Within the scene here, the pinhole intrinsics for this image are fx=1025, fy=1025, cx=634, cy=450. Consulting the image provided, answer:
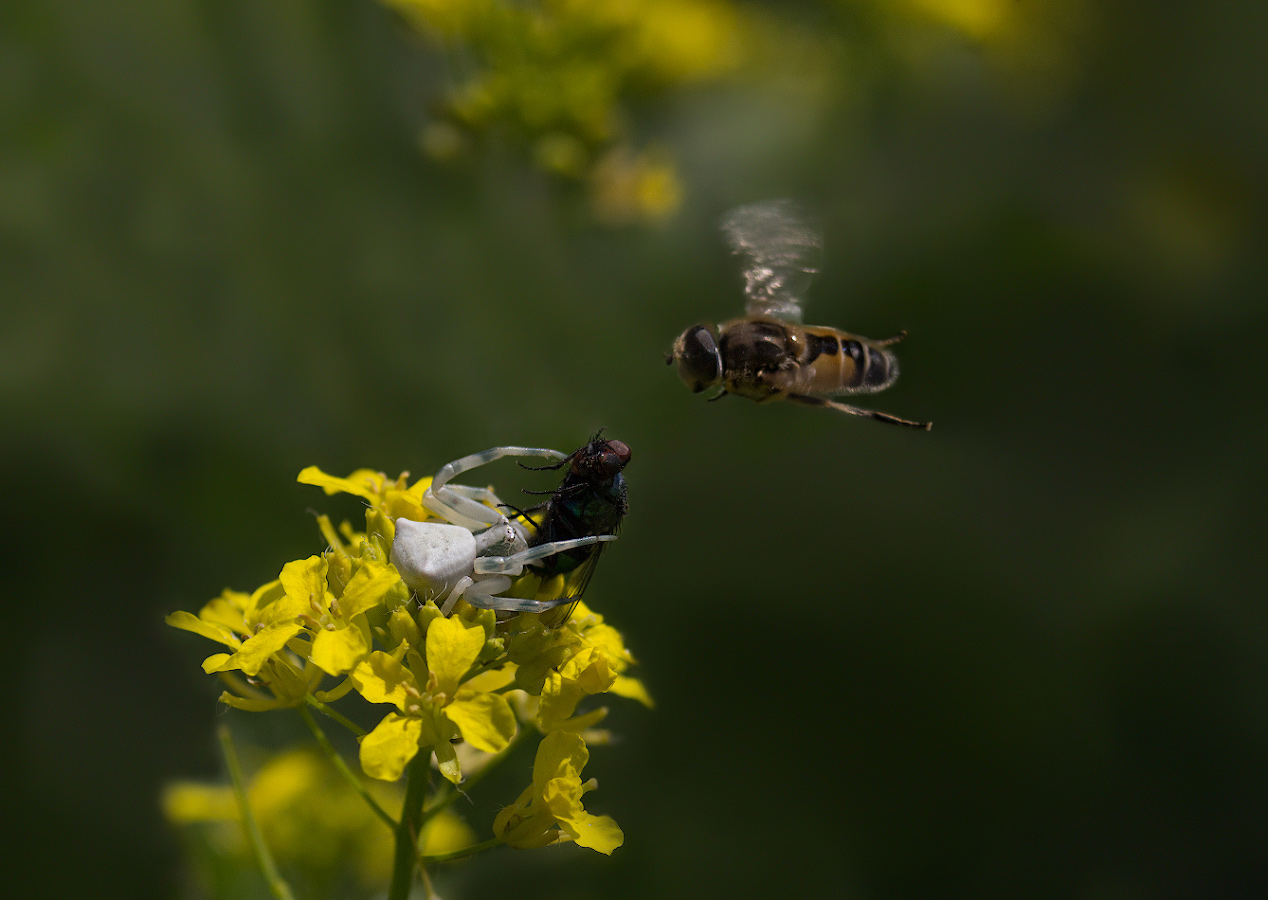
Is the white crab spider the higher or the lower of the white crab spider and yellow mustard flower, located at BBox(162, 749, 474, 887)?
the higher

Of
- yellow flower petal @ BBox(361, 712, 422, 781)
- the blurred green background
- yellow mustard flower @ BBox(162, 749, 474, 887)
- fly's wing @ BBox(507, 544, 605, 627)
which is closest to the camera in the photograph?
yellow flower petal @ BBox(361, 712, 422, 781)

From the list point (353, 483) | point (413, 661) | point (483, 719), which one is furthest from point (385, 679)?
point (353, 483)

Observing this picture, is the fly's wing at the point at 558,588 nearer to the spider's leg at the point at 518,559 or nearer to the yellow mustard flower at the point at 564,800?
the spider's leg at the point at 518,559

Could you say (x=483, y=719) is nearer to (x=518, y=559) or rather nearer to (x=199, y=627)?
Result: (x=518, y=559)

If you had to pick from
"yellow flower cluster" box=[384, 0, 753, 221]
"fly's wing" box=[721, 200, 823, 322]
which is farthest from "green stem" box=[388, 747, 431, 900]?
"yellow flower cluster" box=[384, 0, 753, 221]

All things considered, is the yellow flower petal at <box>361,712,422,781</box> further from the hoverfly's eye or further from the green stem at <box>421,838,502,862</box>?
the hoverfly's eye
